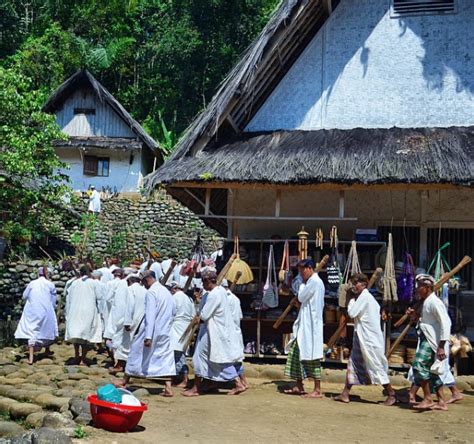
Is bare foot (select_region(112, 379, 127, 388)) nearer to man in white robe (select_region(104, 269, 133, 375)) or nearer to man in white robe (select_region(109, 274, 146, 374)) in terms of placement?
man in white robe (select_region(109, 274, 146, 374))

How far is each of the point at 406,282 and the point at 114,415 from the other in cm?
564

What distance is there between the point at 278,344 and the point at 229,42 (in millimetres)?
25522

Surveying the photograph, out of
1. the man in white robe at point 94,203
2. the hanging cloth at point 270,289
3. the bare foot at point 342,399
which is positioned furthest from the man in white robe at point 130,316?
the man in white robe at point 94,203

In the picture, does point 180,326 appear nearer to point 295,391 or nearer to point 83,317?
point 295,391

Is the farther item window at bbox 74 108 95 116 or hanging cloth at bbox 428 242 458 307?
window at bbox 74 108 95 116

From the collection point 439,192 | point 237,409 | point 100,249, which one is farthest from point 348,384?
point 100,249

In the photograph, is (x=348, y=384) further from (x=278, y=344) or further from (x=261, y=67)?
(x=261, y=67)

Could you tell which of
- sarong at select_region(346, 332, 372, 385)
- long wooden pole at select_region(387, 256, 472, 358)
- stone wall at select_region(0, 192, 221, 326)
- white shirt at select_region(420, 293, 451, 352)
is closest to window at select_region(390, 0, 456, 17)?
long wooden pole at select_region(387, 256, 472, 358)

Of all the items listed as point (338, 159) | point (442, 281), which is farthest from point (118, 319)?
point (442, 281)

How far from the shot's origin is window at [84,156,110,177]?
30.7 meters

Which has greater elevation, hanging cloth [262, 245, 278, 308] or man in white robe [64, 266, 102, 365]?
hanging cloth [262, 245, 278, 308]

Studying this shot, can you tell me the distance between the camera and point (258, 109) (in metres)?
12.7

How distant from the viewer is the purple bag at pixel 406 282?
35.7 ft

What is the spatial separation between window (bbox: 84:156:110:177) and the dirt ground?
72.5 ft
